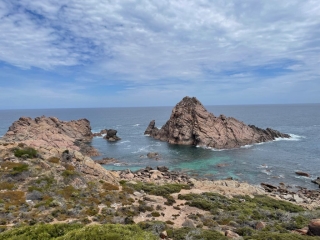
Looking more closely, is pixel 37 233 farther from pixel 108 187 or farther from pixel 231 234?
pixel 108 187

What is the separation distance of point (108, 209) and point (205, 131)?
250ft

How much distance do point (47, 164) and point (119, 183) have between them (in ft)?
31.8

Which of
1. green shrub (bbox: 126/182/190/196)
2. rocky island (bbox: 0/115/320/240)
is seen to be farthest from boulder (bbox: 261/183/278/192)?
green shrub (bbox: 126/182/190/196)

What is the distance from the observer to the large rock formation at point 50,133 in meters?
81.7

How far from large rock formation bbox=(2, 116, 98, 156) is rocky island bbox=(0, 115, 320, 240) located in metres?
44.0

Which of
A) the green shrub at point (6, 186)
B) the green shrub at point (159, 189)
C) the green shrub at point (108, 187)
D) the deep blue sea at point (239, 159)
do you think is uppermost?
the green shrub at point (6, 186)

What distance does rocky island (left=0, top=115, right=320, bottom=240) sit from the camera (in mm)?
15719

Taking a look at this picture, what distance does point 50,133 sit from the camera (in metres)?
88.2

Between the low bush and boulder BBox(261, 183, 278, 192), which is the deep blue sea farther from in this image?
the low bush

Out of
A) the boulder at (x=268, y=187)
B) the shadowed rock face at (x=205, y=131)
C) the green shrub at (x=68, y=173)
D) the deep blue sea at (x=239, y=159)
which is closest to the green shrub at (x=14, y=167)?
the green shrub at (x=68, y=173)

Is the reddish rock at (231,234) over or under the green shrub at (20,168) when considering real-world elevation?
under

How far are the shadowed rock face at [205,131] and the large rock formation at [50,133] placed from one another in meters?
35.8

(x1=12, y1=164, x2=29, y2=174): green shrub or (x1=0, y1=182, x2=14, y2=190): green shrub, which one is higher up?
(x1=12, y1=164, x2=29, y2=174): green shrub

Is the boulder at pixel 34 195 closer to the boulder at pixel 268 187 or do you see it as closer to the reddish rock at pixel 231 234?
the reddish rock at pixel 231 234
